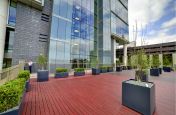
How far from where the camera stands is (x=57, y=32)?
17594mm

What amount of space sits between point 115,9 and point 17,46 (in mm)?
29191

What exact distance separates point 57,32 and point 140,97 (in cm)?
1671

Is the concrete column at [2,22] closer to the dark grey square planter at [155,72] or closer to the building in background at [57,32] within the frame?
the building in background at [57,32]

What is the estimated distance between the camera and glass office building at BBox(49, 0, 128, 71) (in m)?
17.6

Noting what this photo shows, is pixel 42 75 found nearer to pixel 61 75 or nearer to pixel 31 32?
pixel 61 75

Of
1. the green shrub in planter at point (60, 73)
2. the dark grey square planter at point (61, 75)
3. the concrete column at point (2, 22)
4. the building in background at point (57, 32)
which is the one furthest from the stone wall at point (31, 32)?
the dark grey square planter at point (61, 75)

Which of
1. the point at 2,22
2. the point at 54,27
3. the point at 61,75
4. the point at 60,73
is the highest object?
the point at 54,27

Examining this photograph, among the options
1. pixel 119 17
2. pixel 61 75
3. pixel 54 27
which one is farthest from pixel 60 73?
pixel 119 17

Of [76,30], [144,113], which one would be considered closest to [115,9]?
[76,30]

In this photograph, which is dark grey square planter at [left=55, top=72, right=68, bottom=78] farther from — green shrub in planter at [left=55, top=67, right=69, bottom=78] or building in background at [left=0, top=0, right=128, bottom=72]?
building in background at [left=0, top=0, right=128, bottom=72]

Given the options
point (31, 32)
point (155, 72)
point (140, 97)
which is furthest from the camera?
point (31, 32)

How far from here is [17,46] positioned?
14445mm

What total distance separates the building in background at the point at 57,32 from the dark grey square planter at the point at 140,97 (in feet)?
47.1

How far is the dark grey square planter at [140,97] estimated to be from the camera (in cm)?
327
